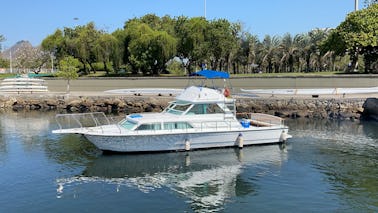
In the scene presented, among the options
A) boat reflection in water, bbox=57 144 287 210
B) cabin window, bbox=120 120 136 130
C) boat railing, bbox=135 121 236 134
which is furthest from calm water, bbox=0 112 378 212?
cabin window, bbox=120 120 136 130

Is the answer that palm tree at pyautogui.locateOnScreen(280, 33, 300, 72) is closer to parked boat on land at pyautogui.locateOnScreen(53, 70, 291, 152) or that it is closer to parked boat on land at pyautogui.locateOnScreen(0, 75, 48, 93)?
parked boat on land at pyautogui.locateOnScreen(0, 75, 48, 93)

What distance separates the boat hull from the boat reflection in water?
41 cm

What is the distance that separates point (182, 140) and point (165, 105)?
71.1 ft

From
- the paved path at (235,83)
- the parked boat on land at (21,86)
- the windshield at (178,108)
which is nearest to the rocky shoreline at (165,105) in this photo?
the paved path at (235,83)

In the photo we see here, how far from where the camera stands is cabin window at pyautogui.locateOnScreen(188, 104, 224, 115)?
2547 cm

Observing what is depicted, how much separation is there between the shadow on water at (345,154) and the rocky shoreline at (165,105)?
3.45m

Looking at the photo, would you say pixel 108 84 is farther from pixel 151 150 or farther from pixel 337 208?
pixel 337 208

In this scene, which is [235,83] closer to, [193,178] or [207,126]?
[207,126]

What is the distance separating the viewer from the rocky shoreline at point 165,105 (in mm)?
40750

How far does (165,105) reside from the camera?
45.8m

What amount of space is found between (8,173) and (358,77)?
131 ft

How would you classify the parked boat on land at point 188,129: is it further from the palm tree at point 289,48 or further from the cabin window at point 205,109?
the palm tree at point 289,48

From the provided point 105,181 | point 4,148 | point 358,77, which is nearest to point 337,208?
point 105,181

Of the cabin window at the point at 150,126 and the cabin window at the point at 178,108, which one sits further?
the cabin window at the point at 178,108
